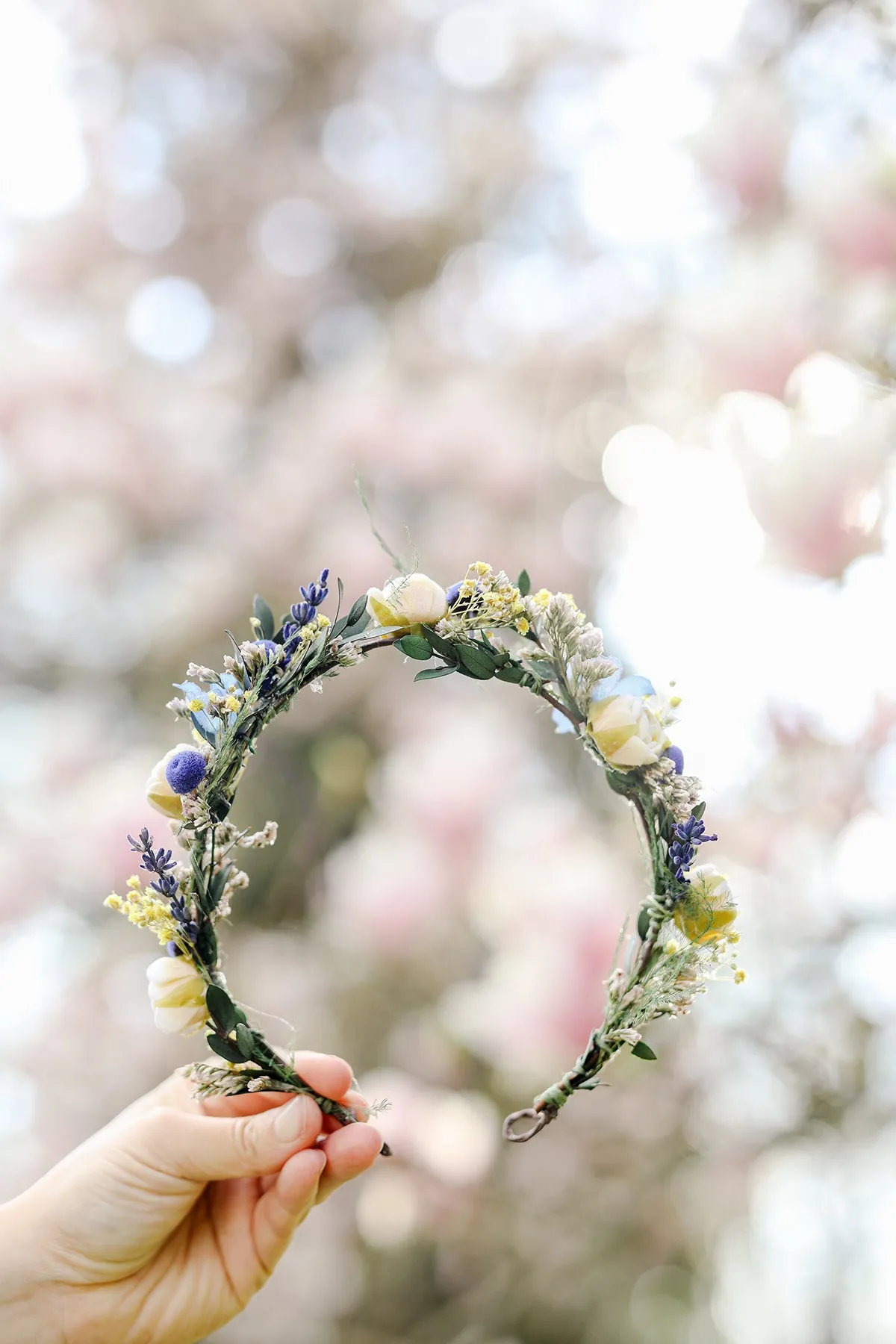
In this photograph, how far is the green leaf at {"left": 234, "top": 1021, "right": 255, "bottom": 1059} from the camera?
47 cm

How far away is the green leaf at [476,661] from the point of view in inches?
18.1

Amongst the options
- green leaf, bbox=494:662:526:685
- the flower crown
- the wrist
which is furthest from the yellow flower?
the wrist

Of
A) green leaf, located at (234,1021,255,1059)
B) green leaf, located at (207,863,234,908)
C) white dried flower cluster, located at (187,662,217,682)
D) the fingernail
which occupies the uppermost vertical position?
white dried flower cluster, located at (187,662,217,682)

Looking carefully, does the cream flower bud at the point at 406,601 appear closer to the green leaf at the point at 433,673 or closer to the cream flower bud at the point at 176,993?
the green leaf at the point at 433,673

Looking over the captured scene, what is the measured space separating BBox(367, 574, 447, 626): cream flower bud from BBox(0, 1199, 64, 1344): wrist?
381mm

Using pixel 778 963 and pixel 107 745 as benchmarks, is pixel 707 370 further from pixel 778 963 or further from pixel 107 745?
pixel 107 745

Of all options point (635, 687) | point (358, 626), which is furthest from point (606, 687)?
point (358, 626)

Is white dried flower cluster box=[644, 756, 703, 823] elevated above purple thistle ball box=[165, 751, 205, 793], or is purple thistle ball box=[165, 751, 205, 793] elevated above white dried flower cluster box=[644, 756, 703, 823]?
white dried flower cluster box=[644, 756, 703, 823]

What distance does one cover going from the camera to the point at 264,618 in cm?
47

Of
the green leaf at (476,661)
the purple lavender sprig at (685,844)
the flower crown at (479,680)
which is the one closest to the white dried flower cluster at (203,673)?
the flower crown at (479,680)

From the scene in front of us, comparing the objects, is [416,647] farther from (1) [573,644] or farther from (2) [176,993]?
(2) [176,993]

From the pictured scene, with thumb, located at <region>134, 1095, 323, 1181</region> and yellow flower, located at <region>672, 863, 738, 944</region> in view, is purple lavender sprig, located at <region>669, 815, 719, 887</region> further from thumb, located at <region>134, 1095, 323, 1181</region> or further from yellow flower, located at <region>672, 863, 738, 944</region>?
thumb, located at <region>134, 1095, 323, 1181</region>

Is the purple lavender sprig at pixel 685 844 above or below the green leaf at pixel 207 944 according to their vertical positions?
above

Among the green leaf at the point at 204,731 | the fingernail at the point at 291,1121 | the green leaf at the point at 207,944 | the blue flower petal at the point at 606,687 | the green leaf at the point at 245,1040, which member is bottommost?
the fingernail at the point at 291,1121
